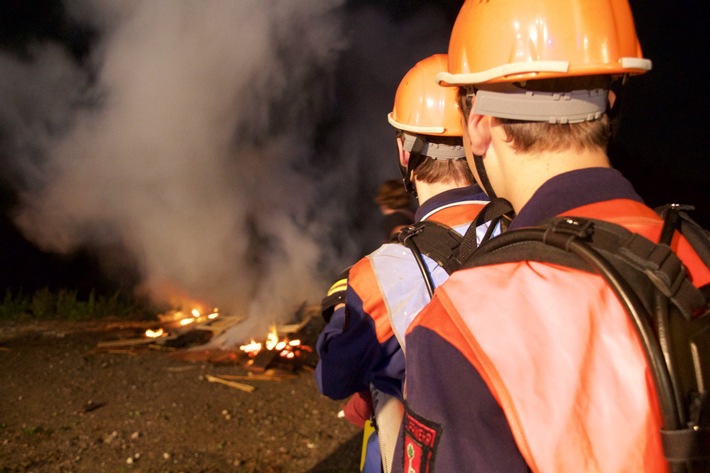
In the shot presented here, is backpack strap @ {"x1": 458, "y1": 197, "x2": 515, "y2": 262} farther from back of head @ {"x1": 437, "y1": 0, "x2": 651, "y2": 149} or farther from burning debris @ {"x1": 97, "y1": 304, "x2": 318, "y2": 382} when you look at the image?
burning debris @ {"x1": 97, "y1": 304, "x2": 318, "y2": 382}

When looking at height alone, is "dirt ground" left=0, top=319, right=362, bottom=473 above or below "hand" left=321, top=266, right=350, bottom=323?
below

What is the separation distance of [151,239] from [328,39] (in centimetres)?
565

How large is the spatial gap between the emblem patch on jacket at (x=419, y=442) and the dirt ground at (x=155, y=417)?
146 inches

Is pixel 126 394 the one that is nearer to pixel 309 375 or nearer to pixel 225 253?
pixel 309 375

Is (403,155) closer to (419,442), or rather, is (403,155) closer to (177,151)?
(419,442)

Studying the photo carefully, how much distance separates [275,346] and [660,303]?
6316mm

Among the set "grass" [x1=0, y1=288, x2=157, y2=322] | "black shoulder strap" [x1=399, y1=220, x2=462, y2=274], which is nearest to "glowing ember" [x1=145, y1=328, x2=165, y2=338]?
"grass" [x1=0, y1=288, x2=157, y2=322]

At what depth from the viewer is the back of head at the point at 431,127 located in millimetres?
2303

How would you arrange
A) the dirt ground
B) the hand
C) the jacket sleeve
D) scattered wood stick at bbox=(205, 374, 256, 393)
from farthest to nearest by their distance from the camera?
scattered wood stick at bbox=(205, 374, 256, 393) < the dirt ground < the hand < the jacket sleeve

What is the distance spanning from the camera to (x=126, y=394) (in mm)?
5785

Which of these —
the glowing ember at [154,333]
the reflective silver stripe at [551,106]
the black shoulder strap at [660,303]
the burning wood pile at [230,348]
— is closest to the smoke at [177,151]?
the burning wood pile at [230,348]

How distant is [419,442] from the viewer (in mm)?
1036

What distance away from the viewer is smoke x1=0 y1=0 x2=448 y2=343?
10.0 metres

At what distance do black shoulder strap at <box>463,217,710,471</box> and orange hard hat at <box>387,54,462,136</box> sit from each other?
135 cm
